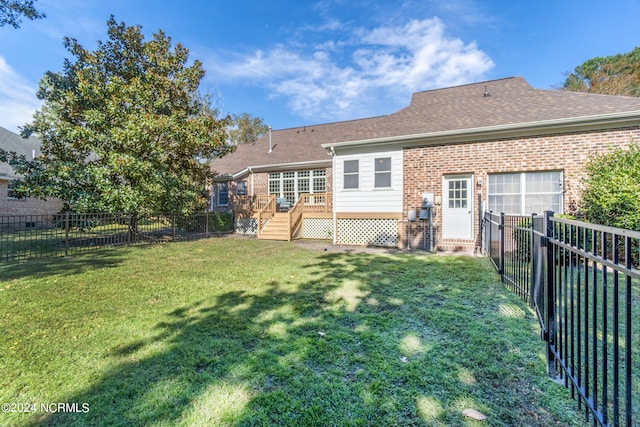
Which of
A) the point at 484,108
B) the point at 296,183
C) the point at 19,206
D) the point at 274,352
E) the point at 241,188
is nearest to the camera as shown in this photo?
the point at 274,352

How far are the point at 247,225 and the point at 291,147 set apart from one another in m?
5.66

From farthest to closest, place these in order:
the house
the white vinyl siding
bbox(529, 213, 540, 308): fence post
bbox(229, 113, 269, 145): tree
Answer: bbox(229, 113, 269, 145): tree, the white vinyl siding, the house, bbox(529, 213, 540, 308): fence post

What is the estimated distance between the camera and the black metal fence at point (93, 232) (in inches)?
366

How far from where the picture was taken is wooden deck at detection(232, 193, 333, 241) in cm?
1369

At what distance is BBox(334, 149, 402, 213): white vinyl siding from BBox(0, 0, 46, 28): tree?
12.3 meters

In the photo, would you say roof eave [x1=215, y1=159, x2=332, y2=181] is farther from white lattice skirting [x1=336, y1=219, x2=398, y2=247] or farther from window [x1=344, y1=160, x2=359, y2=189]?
white lattice skirting [x1=336, y1=219, x2=398, y2=247]

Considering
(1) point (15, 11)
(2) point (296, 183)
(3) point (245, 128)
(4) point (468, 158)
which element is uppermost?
(3) point (245, 128)

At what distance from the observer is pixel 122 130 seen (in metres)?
10.5

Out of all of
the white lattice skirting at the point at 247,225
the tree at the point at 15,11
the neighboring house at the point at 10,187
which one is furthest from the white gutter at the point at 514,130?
the neighboring house at the point at 10,187

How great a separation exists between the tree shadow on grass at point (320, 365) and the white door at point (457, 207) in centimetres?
563

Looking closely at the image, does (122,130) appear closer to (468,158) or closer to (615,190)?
(468,158)

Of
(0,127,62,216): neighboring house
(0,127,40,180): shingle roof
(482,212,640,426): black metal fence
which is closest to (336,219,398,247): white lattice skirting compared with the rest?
(482,212,640,426): black metal fence

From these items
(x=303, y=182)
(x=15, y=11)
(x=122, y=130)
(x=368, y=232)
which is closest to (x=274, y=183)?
(x=303, y=182)

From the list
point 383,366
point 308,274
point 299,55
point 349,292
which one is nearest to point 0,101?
point 299,55
